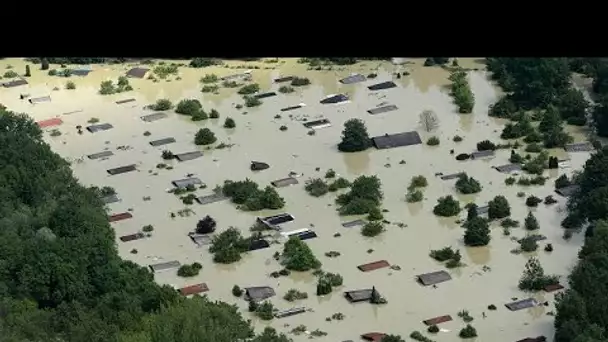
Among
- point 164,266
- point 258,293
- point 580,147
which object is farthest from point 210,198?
point 580,147

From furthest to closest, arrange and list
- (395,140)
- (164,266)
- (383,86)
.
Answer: (383,86), (395,140), (164,266)

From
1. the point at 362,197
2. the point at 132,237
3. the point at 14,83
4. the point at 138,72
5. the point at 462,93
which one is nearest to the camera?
the point at 132,237

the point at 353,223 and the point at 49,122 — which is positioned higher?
the point at 49,122

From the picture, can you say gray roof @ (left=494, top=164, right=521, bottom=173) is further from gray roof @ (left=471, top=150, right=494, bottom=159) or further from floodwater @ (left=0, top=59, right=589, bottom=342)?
gray roof @ (left=471, top=150, right=494, bottom=159)

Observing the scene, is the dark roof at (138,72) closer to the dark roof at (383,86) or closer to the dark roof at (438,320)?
the dark roof at (383,86)

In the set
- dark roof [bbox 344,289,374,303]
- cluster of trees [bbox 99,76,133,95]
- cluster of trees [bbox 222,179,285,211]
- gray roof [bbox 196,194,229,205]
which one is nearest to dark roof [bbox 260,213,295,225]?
cluster of trees [bbox 222,179,285,211]

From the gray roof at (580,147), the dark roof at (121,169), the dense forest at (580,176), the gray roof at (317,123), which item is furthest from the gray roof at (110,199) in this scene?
the gray roof at (580,147)

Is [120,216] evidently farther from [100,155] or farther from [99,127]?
[99,127]

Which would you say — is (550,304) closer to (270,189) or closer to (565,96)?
(270,189)
